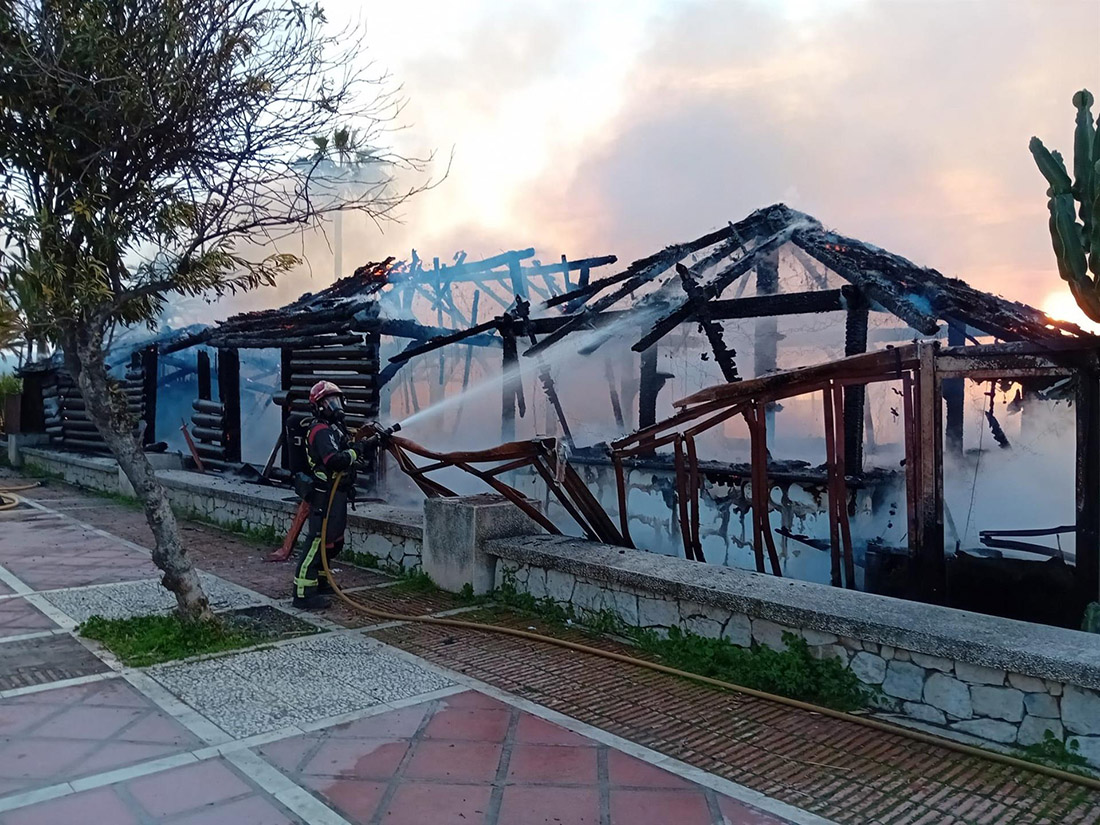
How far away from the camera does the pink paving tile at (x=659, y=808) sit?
339 cm

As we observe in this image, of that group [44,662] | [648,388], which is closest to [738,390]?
[648,388]

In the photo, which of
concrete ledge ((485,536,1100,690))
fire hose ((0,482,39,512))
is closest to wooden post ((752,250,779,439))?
concrete ledge ((485,536,1100,690))

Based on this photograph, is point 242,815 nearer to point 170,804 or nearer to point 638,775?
point 170,804

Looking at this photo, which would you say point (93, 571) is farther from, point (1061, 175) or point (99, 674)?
point (1061, 175)

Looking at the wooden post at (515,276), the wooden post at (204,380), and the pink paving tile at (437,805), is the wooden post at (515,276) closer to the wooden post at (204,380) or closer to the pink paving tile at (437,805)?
the wooden post at (204,380)

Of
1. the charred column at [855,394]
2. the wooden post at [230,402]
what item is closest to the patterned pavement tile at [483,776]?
the charred column at [855,394]

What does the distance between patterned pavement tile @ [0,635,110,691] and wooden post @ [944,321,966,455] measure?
7.21 metres

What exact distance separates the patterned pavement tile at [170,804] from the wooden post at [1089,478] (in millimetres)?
4677

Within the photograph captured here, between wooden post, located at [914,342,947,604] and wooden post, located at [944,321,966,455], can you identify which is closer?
wooden post, located at [914,342,947,604]

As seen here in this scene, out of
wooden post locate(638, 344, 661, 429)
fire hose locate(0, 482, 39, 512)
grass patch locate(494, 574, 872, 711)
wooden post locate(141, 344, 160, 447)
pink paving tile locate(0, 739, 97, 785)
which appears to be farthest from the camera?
wooden post locate(141, 344, 160, 447)

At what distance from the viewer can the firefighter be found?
654 centimetres

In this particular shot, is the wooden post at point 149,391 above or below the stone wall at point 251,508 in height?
above

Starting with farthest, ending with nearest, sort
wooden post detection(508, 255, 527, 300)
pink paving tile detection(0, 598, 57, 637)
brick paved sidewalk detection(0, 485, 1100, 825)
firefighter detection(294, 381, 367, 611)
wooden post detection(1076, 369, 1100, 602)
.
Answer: wooden post detection(508, 255, 527, 300) → firefighter detection(294, 381, 367, 611) → pink paving tile detection(0, 598, 57, 637) → wooden post detection(1076, 369, 1100, 602) → brick paved sidewalk detection(0, 485, 1100, 825)

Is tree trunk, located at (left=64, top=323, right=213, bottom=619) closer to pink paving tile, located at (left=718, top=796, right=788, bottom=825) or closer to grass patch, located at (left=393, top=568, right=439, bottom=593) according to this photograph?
grass patch, located at (left=393, top=568, right=439, bottom=593)
